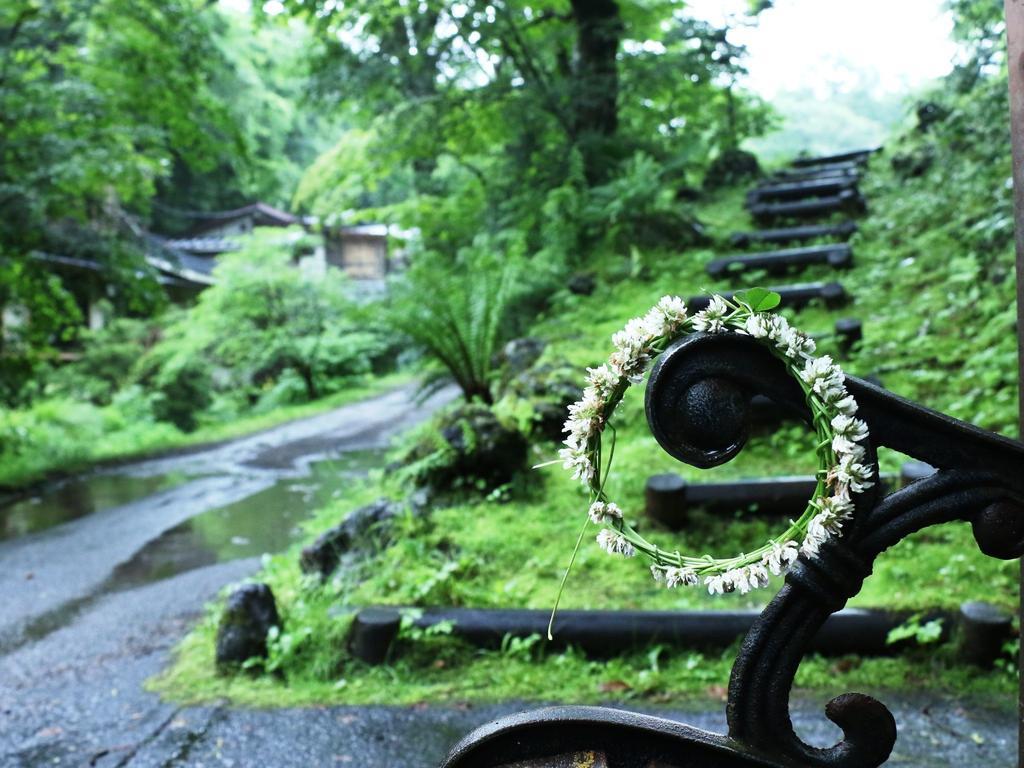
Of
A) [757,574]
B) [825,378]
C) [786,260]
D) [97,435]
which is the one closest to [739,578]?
[757,574]

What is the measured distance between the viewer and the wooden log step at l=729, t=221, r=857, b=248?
7.56 metres

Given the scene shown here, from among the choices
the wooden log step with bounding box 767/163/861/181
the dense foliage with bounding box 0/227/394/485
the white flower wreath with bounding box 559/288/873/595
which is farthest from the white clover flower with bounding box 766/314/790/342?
the dense foliage with bounding box 0/227/394/485

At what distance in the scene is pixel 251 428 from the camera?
12.4 m

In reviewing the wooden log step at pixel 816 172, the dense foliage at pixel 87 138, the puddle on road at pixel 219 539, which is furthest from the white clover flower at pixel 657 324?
the wooden log step at pixel 816 172

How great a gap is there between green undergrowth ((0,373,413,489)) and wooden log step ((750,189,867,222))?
26.2 feet

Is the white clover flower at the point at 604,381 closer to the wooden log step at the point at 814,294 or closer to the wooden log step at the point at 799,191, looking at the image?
the wooden log step at the point at 814,294

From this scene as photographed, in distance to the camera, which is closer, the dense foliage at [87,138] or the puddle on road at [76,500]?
the puddle on road at [76,500]

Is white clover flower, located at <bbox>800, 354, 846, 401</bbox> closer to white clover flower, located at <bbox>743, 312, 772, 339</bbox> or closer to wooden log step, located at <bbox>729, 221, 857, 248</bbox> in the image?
white clover flower, located at <bbox>743, 312, 772, 339</bbox>

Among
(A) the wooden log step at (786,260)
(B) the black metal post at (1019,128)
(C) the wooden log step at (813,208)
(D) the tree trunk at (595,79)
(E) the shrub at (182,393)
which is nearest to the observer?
(B) the black metal post at (1019,128)

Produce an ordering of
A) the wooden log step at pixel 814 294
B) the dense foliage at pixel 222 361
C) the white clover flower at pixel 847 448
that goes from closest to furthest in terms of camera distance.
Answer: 1. the white clover flower at pixel 847 448
2. the wooden log step at pixel 814 294
3. the dense foliage at pixel 222 361

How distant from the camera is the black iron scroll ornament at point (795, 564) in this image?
91cm

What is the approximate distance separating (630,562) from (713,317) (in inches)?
110

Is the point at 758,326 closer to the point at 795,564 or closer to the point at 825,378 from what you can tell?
the point at 825,378

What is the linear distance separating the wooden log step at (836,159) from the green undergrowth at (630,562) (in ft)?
16.9
